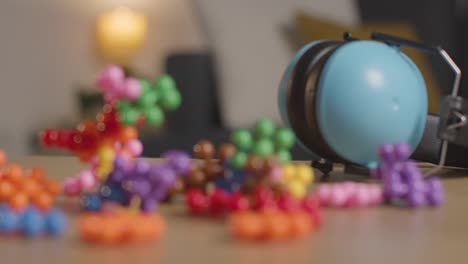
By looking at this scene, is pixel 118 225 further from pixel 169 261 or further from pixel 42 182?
pixel 42 182

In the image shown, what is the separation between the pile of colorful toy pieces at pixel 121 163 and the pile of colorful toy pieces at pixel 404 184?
21cm

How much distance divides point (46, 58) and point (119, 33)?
0.37 meters

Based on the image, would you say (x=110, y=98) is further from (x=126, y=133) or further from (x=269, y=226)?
(x=269, y=226)

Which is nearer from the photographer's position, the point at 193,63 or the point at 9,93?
the point at 193,63

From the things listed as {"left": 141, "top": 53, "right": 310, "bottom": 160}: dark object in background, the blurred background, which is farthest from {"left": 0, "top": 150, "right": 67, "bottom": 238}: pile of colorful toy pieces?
{"left": 141, "top": 53, "right": 310, "bottom": 160}: dark object in background

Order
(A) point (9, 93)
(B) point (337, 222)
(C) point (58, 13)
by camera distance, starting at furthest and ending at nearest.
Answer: (C) point (58, 13) < (A) point (9, 93) < (B) point (337, 222)

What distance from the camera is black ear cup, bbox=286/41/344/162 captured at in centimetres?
75

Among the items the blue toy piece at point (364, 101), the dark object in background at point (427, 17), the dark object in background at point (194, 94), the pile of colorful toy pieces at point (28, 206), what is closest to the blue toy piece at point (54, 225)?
the pile of colorful toy pieces at point (28, 206)

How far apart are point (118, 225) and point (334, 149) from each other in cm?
36

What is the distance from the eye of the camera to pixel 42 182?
609mm

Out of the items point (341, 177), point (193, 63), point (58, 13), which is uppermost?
point (58, 13)

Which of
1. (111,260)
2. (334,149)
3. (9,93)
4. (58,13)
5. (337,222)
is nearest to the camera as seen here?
(111,260)

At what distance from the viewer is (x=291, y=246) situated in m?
0.46

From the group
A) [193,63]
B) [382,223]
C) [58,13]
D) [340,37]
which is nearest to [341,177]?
[382,223]
